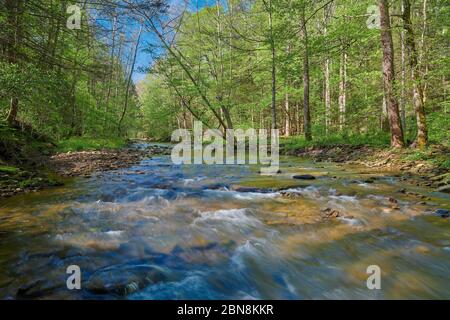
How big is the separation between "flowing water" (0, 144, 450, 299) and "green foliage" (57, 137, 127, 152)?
9.04 m

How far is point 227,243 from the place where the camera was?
4262 mm

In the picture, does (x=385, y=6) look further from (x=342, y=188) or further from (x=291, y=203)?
(x=291, y=203)

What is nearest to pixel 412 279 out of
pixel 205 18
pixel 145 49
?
pixel 145 49

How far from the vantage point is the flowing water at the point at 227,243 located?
3155 millimetres

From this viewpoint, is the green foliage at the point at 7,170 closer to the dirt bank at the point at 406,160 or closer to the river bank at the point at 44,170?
the river bank at the point at 44,170

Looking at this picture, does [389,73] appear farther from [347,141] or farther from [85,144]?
[85,144]

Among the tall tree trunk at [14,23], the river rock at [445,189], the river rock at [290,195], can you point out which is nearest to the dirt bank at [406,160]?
the river rock at [445,189]

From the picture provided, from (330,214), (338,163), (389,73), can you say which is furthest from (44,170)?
(389,73)

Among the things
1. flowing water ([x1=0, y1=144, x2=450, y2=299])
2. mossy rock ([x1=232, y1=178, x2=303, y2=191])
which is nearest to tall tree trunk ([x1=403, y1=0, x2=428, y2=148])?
flowing water ([x1=0, y1=144, x2=450, y2=299])

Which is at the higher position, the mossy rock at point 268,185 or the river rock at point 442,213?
the mossy rock at point 268,185

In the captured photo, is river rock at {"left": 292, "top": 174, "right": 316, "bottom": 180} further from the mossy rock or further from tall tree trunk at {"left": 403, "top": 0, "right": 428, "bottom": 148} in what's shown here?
tall tree trunk at {"left": 403, "top": 0, "right": 428, "bottom": 148}

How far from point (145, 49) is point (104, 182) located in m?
11.0

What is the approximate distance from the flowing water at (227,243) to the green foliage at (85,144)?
9.04 metres

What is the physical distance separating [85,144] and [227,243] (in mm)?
14699
